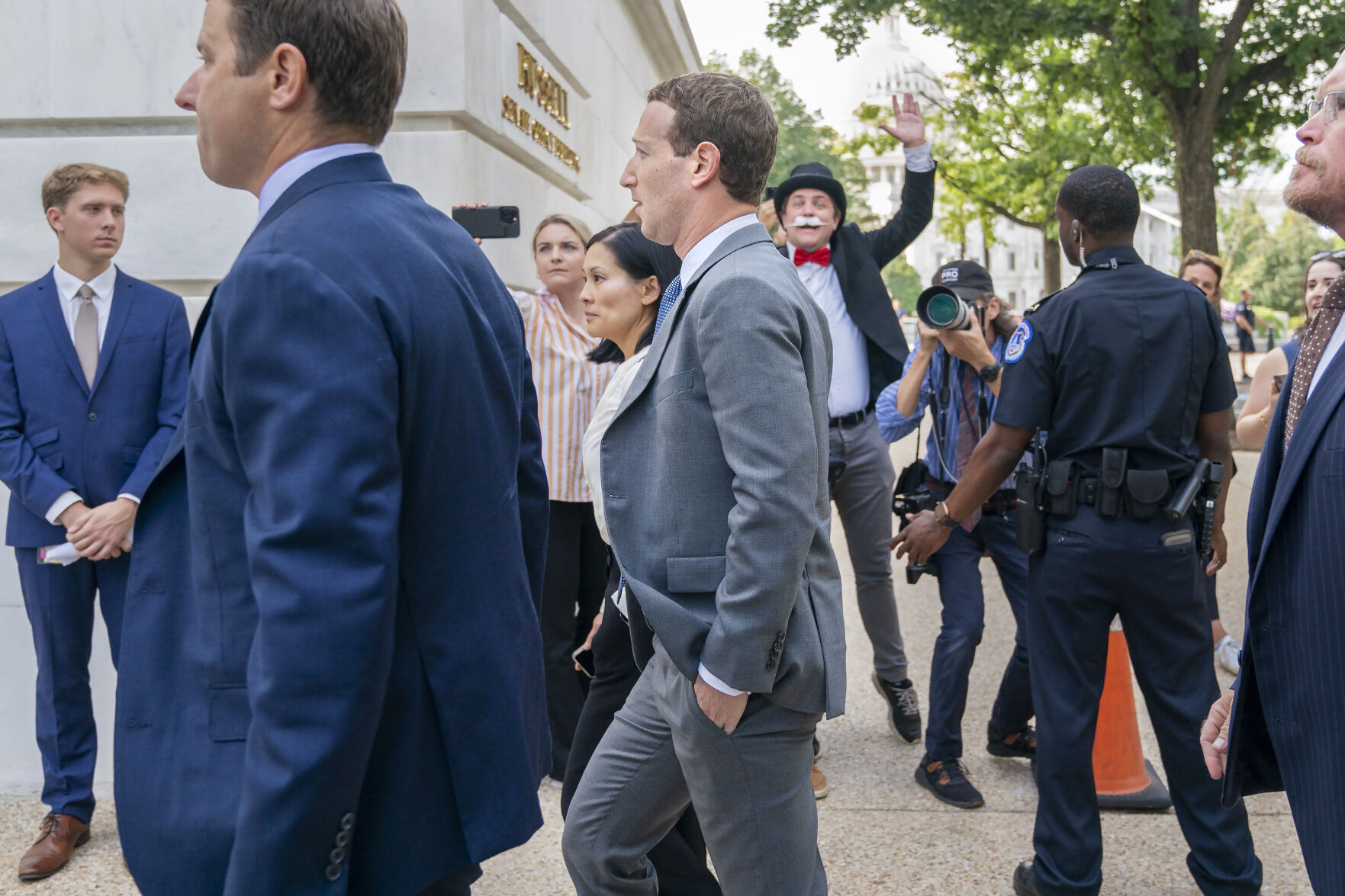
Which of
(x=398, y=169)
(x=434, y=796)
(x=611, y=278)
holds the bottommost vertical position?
(x=434, y=796)

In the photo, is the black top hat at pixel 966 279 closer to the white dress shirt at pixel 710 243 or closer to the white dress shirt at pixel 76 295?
the white dress shirt at pixel 710 243

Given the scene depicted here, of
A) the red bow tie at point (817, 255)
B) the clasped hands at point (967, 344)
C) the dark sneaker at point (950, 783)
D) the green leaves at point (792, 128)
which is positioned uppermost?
the green leaves at point (792, 128)

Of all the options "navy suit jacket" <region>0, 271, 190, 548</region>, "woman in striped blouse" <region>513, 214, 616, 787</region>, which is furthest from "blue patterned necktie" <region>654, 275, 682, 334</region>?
"navy suit jacket" <region>0, 271, 190, 548</region>

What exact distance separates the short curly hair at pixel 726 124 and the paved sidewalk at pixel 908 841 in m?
2.48

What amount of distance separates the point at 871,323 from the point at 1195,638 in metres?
2.14

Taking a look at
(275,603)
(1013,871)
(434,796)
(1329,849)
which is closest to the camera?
(275,603)

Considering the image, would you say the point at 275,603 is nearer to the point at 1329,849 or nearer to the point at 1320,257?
the point at 1329,849

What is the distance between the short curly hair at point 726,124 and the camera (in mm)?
2355

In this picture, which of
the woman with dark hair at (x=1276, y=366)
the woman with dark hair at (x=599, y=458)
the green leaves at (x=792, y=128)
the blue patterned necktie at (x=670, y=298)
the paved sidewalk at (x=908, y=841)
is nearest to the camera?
the blue patterned necktie at (x=670, y=298)

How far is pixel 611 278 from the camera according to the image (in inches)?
136

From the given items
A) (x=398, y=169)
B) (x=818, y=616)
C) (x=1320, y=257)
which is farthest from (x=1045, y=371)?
(x=398, y=169)

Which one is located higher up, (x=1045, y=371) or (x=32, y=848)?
(x=1045, y=371)

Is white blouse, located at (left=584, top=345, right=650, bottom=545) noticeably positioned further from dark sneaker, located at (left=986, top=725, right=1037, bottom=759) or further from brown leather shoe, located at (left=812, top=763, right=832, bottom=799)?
dark sneaker, located at (left=986, top=725, right=1037, bottom=759)

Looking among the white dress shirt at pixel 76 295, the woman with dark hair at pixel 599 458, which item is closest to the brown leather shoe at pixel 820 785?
the woman with dark hair at pixel 599 458
